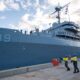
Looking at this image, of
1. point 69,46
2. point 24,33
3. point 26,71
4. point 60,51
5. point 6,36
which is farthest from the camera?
point 69,46

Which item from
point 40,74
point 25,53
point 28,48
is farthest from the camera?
point 28,48

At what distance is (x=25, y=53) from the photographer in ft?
56.9

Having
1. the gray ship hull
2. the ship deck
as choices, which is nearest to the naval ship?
the gray ship hull

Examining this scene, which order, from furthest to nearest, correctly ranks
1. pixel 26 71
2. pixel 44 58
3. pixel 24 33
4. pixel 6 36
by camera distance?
pixel 44 58
pixel 24 33
pixel 6 36
pixel 26 71

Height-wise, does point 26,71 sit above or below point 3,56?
below

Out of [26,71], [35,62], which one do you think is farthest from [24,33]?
[26,71]

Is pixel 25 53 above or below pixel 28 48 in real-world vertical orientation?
below

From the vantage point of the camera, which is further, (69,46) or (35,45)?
(69,46)

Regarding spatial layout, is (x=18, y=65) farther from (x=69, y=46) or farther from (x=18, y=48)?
(x=69, y=46)

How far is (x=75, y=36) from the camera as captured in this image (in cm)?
2820

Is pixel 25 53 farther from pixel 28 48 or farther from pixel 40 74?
pixel 40 74

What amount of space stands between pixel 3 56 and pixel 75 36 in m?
16.1

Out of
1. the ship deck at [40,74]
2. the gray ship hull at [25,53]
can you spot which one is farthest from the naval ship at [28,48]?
the ship deck at [40,74]

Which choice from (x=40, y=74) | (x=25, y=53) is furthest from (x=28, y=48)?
(x=40, y=74)
